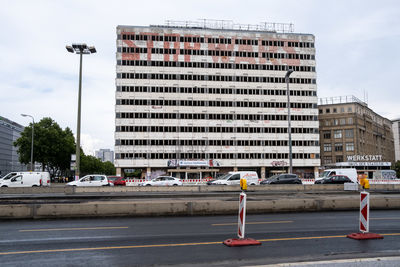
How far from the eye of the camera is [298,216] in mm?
13312

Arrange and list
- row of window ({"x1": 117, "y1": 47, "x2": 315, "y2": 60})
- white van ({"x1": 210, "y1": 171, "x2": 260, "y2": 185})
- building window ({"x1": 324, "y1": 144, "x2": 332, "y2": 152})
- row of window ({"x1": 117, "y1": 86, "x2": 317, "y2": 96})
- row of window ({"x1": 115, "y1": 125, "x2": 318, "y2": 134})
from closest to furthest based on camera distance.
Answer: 1. white van ({"x1": 210, "y1": 171, "x2": 260, "y2": 185})
2. row of window ({"x1": 115, "y1": 125, "x2": 318, "y2": 134})
3. row of window ({"x1": 117, "y1": 86, "x2": 317, "y2": 96})
4. row of window ({"x1": 117, "y1": 47, "x2": 315, "y2": 60})
5. building window ({"x1": 324, "y1": 144, "x2": 332, "y2": 152})

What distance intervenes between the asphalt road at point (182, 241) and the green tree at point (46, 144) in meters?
63.4

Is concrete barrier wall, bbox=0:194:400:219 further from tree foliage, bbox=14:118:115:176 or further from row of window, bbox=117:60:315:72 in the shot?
tree foliage, bbox=14:118:115:176

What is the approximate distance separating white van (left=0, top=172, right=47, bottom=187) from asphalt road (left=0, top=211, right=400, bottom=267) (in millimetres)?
23088

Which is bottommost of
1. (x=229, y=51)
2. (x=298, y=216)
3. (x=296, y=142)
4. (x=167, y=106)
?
(x=298, y=216)

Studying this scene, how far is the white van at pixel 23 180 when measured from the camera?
31922mm

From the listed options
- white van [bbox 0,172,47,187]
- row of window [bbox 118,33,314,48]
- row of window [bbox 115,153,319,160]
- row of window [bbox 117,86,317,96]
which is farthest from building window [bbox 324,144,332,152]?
white van [bbox 0,172,47,187]

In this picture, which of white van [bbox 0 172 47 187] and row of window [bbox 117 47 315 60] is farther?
row of window [bbox 117 47 315 60]

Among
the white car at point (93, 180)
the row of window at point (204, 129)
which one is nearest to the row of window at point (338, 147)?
the row of window at point (204, 129)

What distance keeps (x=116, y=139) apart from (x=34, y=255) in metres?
61.3

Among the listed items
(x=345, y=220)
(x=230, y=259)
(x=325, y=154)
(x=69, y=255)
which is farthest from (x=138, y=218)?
(x=325, y=154)

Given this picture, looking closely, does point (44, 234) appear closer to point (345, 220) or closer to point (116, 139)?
point (345, 220)

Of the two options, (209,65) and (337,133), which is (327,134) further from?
(209,65)

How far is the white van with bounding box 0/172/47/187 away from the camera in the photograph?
3192 centimetres
